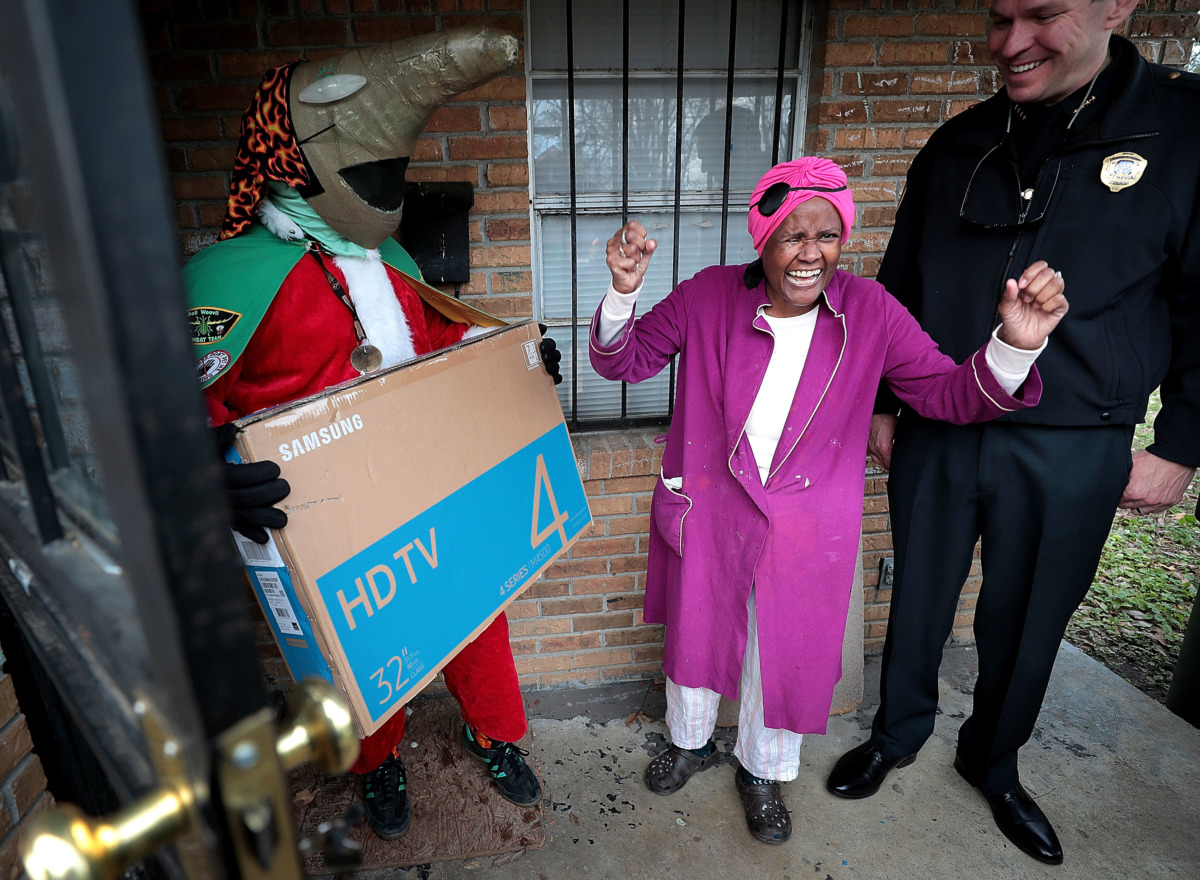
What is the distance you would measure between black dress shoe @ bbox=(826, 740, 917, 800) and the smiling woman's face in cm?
148

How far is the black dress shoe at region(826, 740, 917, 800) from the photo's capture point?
6.93 feet

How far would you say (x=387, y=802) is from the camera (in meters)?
1.98

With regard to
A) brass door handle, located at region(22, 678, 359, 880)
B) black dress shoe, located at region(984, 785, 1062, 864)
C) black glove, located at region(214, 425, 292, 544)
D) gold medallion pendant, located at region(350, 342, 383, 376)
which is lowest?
black dress shoe, located at region(984, 785, 1062, 864)

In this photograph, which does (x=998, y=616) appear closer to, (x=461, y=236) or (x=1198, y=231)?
(x=1198, y=231)

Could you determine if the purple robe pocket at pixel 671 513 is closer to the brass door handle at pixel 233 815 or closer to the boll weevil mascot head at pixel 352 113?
the boll weevil mascot head at pixel 352 113

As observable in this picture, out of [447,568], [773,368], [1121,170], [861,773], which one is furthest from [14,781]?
[1121,170]

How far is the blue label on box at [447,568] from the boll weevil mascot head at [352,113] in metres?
0.71

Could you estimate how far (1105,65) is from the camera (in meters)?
1.61

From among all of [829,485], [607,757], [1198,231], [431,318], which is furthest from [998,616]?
[431,318]

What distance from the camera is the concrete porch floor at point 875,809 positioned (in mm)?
1896

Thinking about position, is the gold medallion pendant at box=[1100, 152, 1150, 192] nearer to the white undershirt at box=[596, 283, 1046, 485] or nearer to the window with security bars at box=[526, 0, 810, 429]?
the white undershirt at box=[596, 283, 1046, 485]

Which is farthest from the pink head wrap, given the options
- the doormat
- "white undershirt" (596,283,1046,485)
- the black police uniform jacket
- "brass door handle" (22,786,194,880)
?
the doormat

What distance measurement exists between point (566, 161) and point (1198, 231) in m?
1.72

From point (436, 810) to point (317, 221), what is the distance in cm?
174
